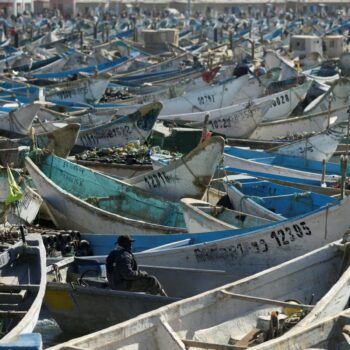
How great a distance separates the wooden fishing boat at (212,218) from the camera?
572 inches

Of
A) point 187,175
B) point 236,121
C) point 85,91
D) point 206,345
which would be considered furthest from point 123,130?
point 206,345

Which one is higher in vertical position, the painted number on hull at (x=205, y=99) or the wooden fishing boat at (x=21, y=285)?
the wooden fishing boat at (x=21, y=285)

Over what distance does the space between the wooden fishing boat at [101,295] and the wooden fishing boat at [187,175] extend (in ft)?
12.0

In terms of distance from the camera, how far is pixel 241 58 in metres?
39.0

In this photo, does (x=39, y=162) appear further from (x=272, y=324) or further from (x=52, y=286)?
(x=272, y=324)

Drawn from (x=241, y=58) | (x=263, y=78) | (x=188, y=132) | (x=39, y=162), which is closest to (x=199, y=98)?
(x=263, y=78)

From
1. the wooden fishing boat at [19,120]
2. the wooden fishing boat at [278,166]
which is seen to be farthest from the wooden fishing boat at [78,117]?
the wooden fishing boat at [278,166]

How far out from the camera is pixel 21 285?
1124cm

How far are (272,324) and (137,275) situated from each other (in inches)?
91.9

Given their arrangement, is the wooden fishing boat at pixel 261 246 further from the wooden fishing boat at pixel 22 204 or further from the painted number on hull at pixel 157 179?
the painted number on hull at pixel 157 179

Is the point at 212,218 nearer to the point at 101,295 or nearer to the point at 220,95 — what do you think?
the point at 101,295

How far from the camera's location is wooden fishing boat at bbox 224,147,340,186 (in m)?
17.7

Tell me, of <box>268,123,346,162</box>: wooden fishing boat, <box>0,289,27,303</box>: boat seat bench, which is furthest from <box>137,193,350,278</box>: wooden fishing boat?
<box>268,123,346,162</box>: wooden fishing boat

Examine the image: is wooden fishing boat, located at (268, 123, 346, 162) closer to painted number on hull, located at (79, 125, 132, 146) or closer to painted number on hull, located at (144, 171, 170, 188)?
painted number on hull, located at (79, 125, 132, 146)
